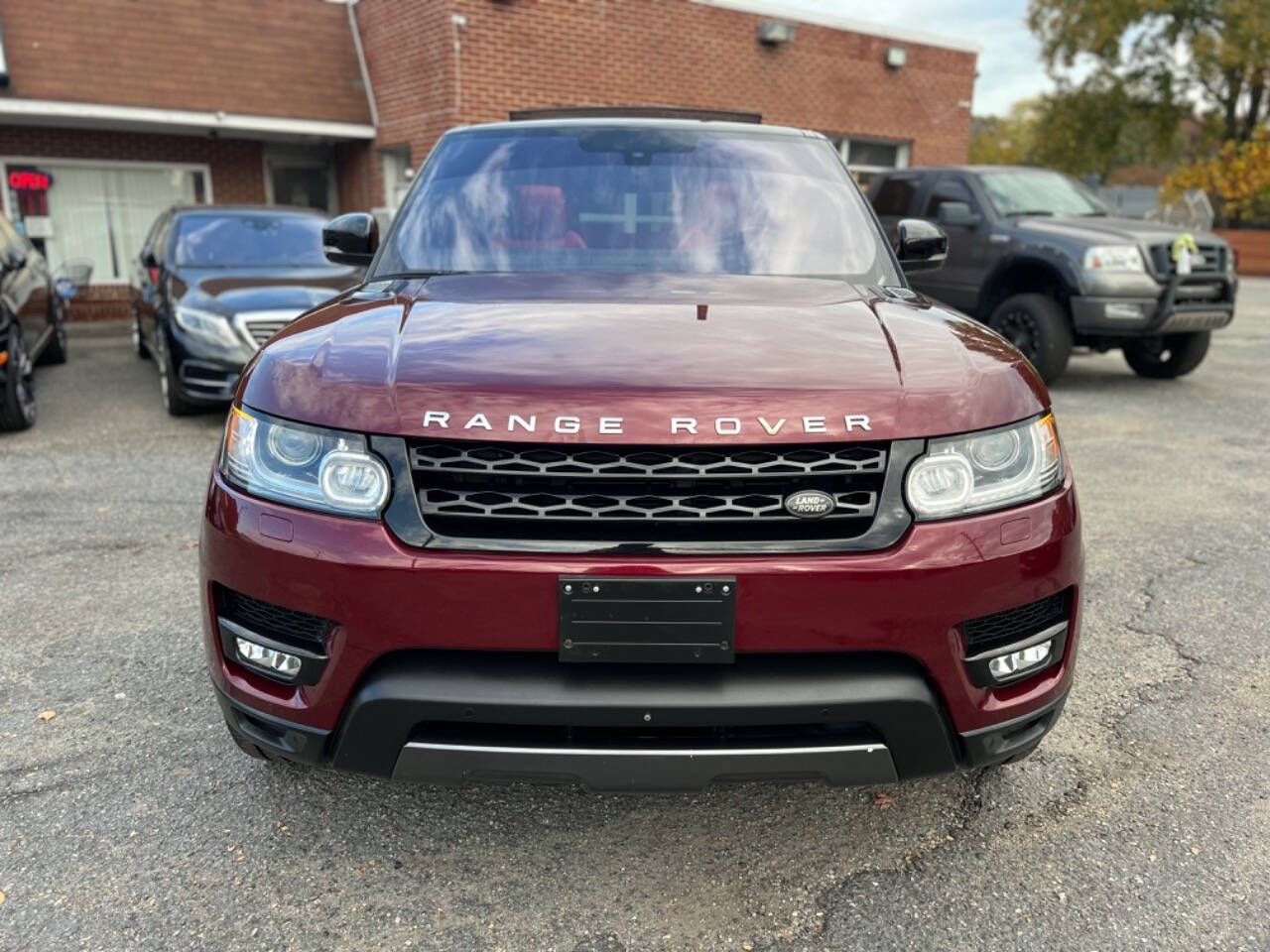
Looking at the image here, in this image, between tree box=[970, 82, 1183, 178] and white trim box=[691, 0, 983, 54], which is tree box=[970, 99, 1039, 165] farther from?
white trim box=[691, 0, 983, 54]

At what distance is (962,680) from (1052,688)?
11.6 inches

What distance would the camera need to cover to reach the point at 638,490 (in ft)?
6.29

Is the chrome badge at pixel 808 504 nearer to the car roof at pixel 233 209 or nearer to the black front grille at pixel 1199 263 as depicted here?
the black front grille at pixel 1199 263

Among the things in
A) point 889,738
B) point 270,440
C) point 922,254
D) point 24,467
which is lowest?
point 24,467

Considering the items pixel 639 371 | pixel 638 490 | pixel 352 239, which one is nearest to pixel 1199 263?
pixel 352 239

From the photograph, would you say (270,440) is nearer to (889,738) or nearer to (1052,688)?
(889,738)

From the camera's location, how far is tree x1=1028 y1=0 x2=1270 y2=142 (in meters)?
28.1

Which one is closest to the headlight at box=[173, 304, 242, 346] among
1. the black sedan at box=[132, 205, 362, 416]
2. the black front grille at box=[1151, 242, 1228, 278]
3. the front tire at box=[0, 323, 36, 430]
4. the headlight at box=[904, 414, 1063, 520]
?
the black sedan at box=[132, 205, 362, 416]

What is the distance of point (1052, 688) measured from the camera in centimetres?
212

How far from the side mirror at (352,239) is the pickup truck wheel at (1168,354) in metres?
8.13

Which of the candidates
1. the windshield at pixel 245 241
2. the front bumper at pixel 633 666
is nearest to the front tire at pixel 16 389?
the windshield at pixel 245 241

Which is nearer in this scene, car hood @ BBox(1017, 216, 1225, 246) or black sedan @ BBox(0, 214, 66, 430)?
black sedan @ BBox(0, 214, 66, 430)

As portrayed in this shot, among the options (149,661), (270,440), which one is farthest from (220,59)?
(270,440)

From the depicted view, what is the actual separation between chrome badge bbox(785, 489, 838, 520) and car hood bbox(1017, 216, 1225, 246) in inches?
290
